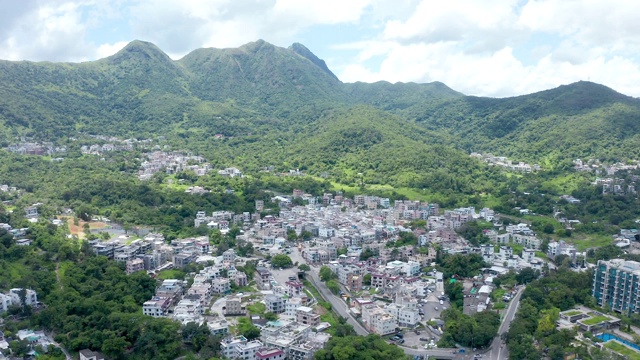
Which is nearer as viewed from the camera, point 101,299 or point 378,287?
point 101,299

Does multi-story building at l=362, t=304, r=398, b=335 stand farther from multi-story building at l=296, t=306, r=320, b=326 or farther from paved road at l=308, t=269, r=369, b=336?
multi-story building at l=296, t=306, r=320, b=326

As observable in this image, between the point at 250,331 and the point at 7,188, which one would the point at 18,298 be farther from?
the point at 7,188

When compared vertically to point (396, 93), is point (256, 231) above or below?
below

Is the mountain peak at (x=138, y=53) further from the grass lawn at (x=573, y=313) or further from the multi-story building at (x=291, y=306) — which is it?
the grass lawn at (x=573, y=313)

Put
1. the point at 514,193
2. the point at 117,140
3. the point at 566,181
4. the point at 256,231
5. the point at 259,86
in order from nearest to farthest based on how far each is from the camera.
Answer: the point at 256,231, the point at 514,193, the point at 566,181, the point at 117,140, the point at 259,86

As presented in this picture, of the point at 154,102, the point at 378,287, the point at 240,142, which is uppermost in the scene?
the point at 154,102

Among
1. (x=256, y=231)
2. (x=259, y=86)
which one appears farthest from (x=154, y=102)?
(x=256, y=231)

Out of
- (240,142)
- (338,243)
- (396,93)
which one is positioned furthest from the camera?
(396,93)

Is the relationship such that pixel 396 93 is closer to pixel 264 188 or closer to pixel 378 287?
pixel 264 188

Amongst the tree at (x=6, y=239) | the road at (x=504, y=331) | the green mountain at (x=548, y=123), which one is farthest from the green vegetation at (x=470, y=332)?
the green mountain at (x=548, y=123)
